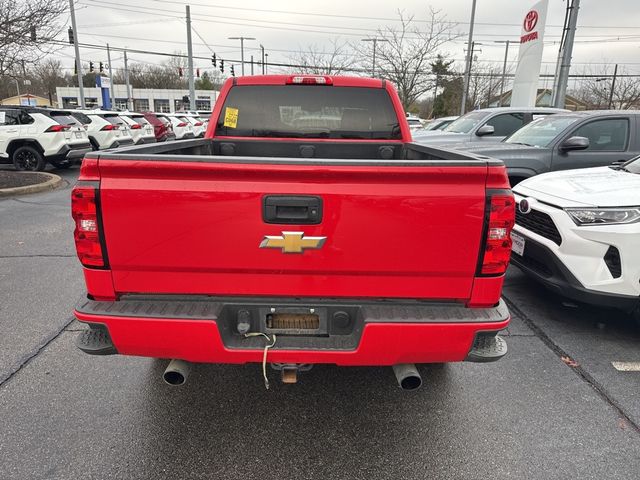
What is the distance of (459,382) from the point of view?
3.14 metres

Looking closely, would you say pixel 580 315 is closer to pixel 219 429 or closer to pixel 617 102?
A: pixel 219 429

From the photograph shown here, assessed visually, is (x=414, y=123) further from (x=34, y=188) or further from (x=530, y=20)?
(x=34, y=188)

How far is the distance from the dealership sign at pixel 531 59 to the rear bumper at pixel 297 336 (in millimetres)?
18042

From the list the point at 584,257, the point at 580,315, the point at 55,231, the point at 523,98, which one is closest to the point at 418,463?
the point at 584,257

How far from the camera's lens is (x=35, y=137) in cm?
1176

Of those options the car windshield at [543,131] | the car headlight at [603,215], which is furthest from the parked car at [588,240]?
the car windshield at [543,131]

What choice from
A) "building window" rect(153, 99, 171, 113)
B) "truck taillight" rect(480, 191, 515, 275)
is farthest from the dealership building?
"truck taillight" rect(480, 191, 515, 275)

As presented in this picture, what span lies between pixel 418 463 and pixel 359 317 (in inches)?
36.7

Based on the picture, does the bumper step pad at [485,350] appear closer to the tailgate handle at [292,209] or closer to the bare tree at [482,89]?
the tailgate handle at [292,209]

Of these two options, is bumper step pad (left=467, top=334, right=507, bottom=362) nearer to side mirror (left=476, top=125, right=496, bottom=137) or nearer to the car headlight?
the car headlight

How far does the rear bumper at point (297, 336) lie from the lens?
209cm

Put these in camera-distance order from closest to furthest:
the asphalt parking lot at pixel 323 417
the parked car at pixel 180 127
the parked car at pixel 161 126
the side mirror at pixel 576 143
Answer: the asphalt parking lot at pixel 323 417 < the side mirror at pixel 576 143 < the parked car at pixel 161 126 < the parked car at pixel 180 127

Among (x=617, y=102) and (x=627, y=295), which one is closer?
(x=627, y=295)

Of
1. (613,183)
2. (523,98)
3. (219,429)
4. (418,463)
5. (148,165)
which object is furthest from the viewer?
(523,98)
